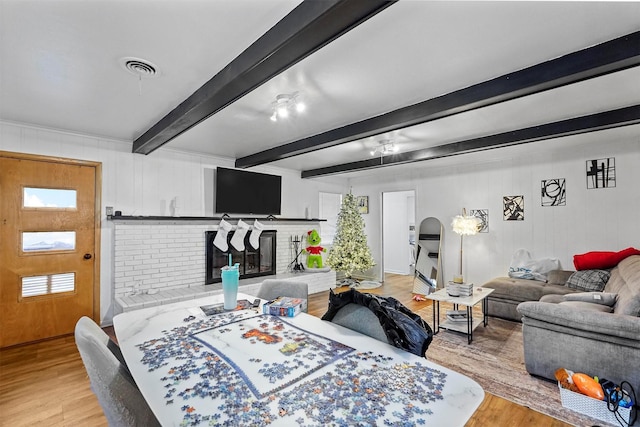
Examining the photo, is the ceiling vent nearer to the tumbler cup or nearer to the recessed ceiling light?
the recessed ceiling light

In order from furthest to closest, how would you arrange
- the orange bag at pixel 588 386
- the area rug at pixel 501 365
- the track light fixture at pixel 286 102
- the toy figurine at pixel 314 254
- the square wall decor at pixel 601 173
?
the toy figurine at pixel 314 254 → the square wall decor at pixel 601 173 → the track light fixture at pixel 286 102 → the area rug at pixel 501 365 → the orange bag at pixel 588 386

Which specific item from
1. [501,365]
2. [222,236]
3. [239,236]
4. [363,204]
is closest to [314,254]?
[239,236]

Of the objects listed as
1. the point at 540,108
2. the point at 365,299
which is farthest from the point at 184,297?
the point at 540,108

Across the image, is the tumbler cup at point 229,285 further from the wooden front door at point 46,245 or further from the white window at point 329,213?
the white window at point 329,213

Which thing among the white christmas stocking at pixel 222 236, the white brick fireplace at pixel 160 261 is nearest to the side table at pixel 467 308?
the white brick fireplace at pixel 160 261

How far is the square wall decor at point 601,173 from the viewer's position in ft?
13.1

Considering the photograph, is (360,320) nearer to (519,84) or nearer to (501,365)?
(519,84)

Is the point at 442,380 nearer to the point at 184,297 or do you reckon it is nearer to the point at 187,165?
the point at 184,297

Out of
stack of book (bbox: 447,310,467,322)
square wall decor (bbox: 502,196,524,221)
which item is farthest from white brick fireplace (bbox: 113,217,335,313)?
square wall decor (bbox: 502,196,524,221)

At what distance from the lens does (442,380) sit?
113 cm

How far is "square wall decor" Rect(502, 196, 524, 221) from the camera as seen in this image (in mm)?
4774

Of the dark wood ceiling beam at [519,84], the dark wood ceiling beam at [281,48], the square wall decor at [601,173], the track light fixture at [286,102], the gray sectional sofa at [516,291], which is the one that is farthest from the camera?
the square wall decor at [601,173]

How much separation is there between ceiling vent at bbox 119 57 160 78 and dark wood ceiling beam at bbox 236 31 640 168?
1877 millimetres

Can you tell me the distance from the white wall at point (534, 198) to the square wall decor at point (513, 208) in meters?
0.07
